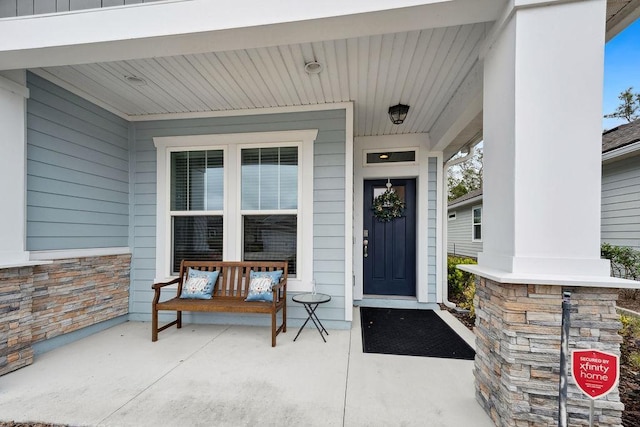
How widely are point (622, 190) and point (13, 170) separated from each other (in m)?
8.22

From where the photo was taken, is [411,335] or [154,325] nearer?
[154,325]

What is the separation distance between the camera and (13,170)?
8.64 ft

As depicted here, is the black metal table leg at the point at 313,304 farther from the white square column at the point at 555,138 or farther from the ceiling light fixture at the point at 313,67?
the ceiling light fixture at the point at 313,67

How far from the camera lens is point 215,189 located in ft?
12.9

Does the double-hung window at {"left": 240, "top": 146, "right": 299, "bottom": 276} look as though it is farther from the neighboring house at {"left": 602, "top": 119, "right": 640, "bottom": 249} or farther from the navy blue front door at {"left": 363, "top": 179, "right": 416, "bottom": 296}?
Result: the neighboring house at {"left": 602, "top": 119, "right": 640, "bottom": 249}

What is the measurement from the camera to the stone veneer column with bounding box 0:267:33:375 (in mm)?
2482

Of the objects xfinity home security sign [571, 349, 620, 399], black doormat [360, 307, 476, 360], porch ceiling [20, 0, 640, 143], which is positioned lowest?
black doormat [360, 307, 476, 360]

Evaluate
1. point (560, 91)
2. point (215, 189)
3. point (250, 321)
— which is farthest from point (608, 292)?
point (215, 189)

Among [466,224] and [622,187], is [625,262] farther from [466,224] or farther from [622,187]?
[466,224]

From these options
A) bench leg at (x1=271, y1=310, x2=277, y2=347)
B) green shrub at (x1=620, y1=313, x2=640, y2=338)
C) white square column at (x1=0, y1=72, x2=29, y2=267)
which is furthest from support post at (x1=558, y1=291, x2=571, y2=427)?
white square column at (x1=0, y1=72, x2=29, y2=267)

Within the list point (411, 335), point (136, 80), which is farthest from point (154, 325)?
point (411, 335)

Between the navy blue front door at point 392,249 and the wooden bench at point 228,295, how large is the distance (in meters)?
1.94

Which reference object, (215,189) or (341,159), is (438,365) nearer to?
(341,159)

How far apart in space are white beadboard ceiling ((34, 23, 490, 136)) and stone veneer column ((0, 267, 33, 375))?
204cm
